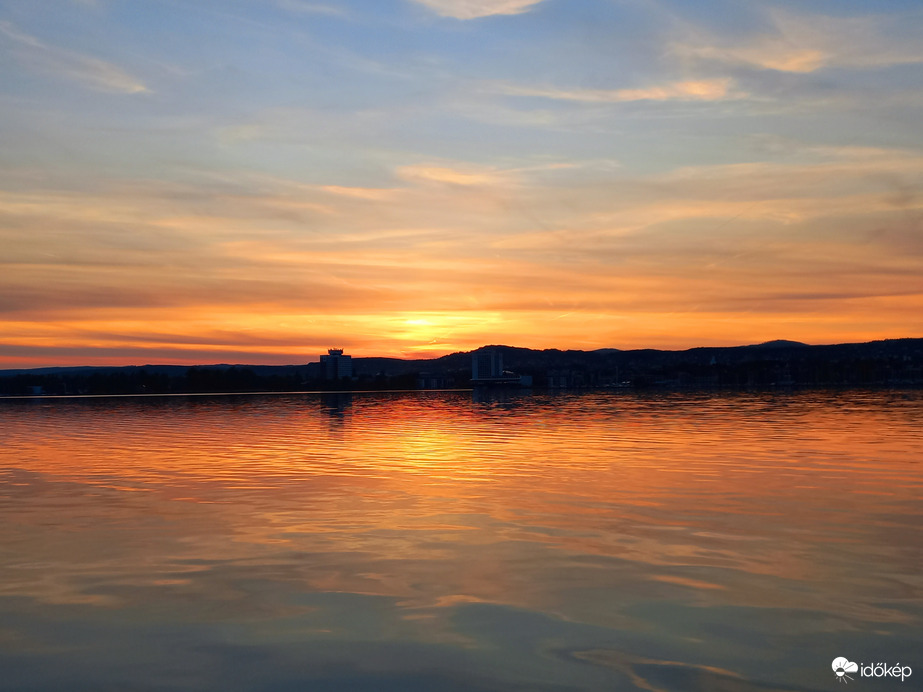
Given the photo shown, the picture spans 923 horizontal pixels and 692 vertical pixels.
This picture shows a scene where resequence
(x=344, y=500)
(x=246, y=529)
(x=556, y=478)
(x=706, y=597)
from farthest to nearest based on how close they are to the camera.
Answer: (x=556, y=478), (x=344, y=500), (x=246, y=529), (x=706, y=597)

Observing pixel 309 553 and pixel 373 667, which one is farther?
pixel 309 553

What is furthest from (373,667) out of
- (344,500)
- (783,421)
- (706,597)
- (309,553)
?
(783,421)

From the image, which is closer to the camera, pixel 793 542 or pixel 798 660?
pixel 798 660

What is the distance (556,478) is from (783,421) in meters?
42.3

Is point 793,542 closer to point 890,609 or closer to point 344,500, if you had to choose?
point 890,609

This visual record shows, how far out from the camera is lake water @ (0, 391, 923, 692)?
1111 cm

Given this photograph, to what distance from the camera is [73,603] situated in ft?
47.5

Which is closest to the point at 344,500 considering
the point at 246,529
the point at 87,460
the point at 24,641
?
the point at 246,529

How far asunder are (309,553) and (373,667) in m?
7.40

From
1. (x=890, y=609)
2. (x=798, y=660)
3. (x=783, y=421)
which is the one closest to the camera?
(x=798, y=660)

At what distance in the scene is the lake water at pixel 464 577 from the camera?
36.4ft

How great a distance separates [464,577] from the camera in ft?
52.6

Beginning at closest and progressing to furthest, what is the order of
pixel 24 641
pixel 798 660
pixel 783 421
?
pixel 798 660
pixel 24 641
pixel 783 421

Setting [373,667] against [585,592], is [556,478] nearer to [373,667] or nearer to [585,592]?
[585,592]
